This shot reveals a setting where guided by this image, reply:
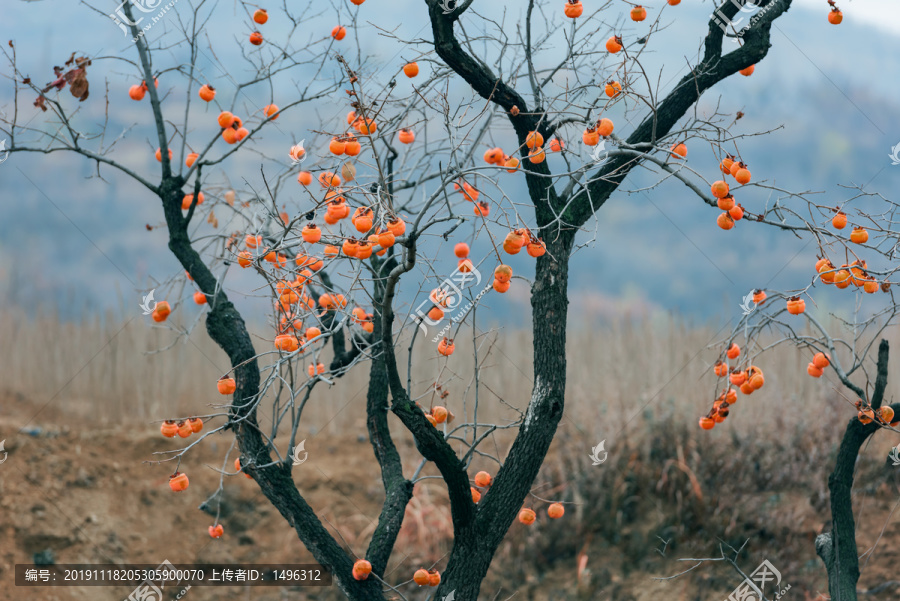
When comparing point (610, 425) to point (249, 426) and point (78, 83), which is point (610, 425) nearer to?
point (249, 426)

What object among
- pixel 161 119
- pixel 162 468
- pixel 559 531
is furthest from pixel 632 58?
pixel 162 468

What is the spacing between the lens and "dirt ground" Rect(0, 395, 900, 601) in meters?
5.21

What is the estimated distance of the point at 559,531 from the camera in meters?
5.54

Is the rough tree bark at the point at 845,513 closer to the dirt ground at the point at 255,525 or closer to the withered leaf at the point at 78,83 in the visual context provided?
the dirt ground at the point at 255,525

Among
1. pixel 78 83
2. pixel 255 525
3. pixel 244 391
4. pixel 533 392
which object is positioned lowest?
pixel 255 525

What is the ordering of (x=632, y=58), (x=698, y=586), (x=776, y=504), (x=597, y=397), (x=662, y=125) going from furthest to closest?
(x=597, y=397), (x=776, y=504), (x=698, y=586), (x=662, y=125), (x=632, y=58)

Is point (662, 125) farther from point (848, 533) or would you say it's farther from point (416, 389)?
point (416, 389)

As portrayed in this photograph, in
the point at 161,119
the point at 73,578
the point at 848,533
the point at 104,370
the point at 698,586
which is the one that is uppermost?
the point at 161,119

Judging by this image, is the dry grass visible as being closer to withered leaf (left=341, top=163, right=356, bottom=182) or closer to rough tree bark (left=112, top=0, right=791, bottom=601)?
rough tree bark (left=112, top=0, right=791, bottom=601)

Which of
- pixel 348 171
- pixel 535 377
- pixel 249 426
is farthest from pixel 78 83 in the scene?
pixel 535 377

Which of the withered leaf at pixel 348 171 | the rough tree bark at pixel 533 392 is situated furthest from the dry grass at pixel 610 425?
the withered leaf at pixel 348 171

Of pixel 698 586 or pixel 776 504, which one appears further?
pixel 776 504

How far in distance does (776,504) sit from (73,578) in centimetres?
519

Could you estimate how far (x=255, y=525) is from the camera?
604 cm
